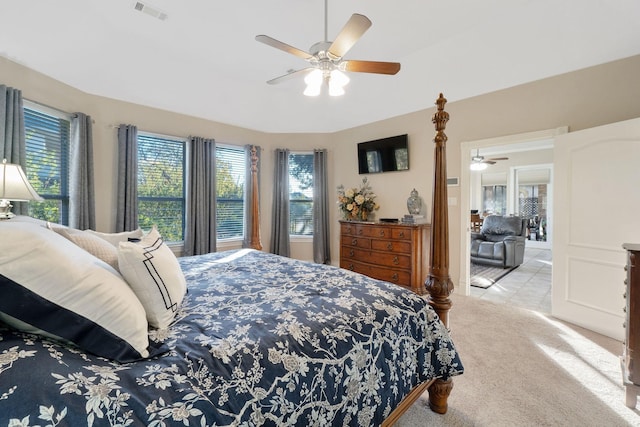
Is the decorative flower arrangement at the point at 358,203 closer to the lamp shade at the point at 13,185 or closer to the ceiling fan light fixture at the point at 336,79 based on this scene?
the ceiling fan light fixture at the point at 336,79

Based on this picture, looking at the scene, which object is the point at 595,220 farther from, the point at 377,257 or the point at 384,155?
the point at 384,155

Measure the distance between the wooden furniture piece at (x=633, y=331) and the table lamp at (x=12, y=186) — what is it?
403 centimetres

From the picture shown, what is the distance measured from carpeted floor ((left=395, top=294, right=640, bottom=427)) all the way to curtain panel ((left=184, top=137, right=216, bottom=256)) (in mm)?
3520

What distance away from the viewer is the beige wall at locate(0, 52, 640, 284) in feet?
8.98

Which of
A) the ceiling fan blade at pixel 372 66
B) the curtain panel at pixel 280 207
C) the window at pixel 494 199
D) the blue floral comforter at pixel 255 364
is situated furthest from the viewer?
the window at pixel 494 199

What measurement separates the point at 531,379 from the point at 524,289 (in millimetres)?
2489

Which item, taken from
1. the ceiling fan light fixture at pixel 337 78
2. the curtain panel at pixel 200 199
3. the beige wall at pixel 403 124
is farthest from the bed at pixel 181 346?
the curtain panel at pixel 200 199

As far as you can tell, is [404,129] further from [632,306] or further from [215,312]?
[215,312]

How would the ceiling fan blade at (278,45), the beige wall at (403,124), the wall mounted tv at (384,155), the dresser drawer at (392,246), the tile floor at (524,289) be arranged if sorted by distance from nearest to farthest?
the ceiling fan blade at (278,45) → the beige wall at (403,124) → the tile floor at (524,289) → the dresser drawer at (392,246) → the wall mounted tv at (384,155)

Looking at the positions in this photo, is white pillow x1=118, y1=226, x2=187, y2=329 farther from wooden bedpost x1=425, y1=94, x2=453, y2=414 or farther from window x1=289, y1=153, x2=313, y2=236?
window x1=289, y1=153, x2=313, y2=236

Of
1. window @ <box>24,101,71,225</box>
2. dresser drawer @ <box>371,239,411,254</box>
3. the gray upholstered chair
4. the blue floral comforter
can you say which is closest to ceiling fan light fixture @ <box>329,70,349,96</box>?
the blue floral comforter

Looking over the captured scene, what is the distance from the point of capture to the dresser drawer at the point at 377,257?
3.72 m

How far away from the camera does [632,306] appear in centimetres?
166

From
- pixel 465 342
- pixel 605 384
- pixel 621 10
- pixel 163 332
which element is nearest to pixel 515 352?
pixel 465 342
